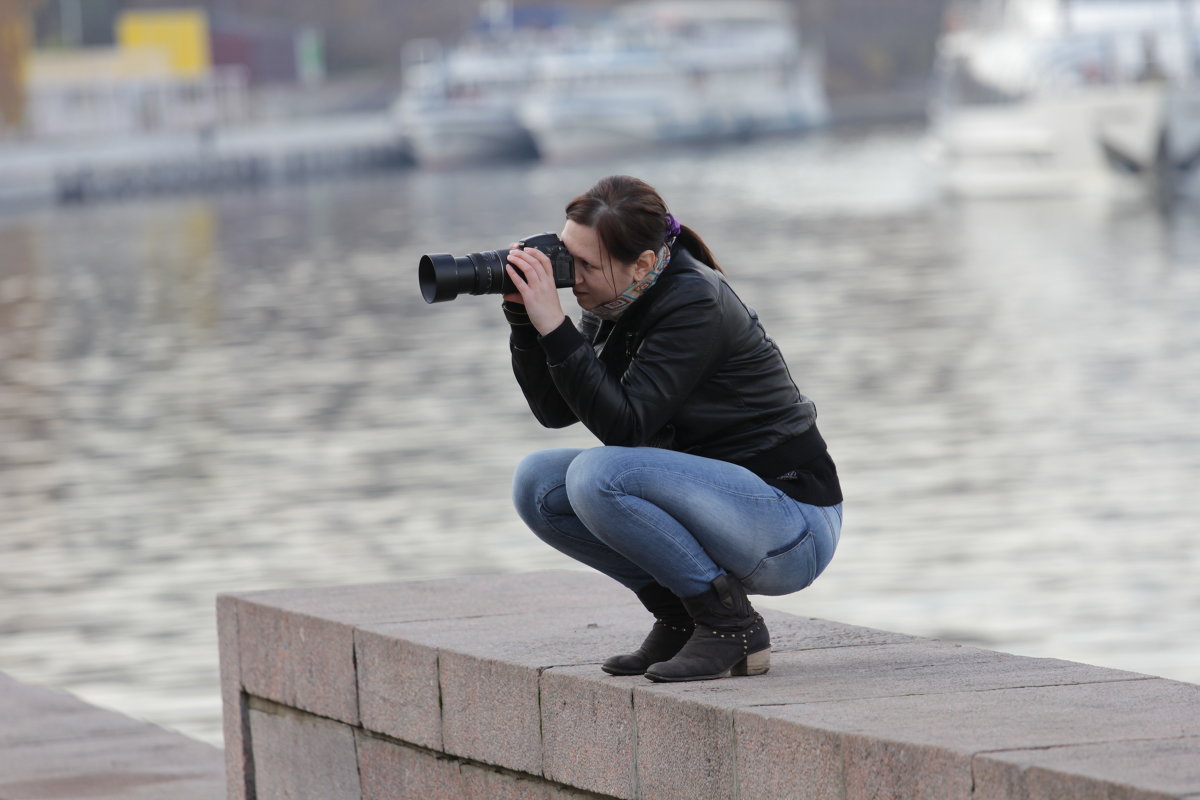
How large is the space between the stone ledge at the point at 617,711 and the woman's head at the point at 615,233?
799mm

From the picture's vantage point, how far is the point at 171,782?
5.41m

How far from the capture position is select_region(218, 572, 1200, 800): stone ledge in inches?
129

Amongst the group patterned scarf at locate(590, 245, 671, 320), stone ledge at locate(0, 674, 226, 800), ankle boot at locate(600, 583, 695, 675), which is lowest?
stone ledge at locate(0, 674, 226, 800)

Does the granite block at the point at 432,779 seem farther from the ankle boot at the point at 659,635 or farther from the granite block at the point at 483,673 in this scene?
the ankle boot at the point at 659,635

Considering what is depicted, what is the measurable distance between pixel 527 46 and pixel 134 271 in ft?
172

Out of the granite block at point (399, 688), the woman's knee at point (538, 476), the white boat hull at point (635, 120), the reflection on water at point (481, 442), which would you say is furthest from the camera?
the white boat hull at point (635, 120)

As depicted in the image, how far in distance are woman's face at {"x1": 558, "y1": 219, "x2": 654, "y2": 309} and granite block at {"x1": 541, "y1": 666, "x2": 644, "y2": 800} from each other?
2.57ft

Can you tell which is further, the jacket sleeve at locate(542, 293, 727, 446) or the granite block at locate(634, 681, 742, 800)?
the jacket sleeve at locate(542, 293, 727, 446)

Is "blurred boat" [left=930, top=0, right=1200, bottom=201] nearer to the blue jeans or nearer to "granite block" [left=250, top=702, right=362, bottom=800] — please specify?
"granite block" [left=250, top=702, right=362, bottom=800]

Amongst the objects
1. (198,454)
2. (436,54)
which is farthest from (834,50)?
(198,454)

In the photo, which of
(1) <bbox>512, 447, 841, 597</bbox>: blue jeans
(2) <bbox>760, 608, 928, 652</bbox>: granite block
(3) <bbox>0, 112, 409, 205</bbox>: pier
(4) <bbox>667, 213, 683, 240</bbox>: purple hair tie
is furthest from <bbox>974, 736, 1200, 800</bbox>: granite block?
(3) <bbox>0, 112, 409, 205</bbox>: pier

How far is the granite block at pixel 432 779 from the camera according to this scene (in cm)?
416

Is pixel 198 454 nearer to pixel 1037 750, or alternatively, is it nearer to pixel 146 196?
pixel 1037 750

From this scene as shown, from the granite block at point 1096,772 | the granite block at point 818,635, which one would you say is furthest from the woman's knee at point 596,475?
the granite block at point 1096,772
